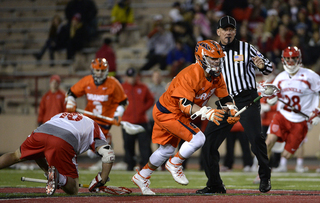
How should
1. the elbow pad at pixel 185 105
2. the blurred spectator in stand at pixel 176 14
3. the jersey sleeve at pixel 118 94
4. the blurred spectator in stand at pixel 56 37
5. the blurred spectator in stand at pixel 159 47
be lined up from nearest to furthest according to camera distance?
the elbow pad at pixel 185 105
the jersey sleeve at pixel 118 94
the blurred spectator in stand at pixel 159 47
the blurred spectator in stand at pixel 176 14
the blurred spectator in stand at pixel 56 37

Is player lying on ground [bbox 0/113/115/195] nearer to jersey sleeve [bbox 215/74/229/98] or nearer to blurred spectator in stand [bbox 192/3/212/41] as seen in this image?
jersey sleeve [bbox 215/74/229/98]

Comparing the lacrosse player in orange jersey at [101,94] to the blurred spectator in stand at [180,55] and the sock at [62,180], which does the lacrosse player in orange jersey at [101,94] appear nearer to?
the sock at [62,180]

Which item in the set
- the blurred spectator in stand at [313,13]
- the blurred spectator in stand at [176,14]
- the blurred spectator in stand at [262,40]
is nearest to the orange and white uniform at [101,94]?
the blurred spectator in stand at [262,40]

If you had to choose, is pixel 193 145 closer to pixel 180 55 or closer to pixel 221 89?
pixel 221 89

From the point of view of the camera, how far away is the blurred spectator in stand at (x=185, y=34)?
38.4 ft

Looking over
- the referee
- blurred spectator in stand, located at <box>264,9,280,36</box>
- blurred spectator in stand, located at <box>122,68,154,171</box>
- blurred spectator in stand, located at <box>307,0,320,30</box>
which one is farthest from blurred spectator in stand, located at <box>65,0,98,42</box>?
the referee

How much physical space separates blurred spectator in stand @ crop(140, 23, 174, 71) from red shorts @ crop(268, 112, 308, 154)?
197 inches

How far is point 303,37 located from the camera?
37.6ft

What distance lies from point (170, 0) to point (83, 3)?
10.5 ft

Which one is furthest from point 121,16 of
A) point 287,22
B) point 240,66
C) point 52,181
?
point 52,181

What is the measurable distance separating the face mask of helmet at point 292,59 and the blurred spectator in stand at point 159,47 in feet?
16.2

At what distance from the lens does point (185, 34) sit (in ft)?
38.7

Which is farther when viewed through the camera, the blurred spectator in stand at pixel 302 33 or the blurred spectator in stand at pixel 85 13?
the blurred spectator in stand at pixel 85 13

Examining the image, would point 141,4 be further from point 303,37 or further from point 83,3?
point 303,37
